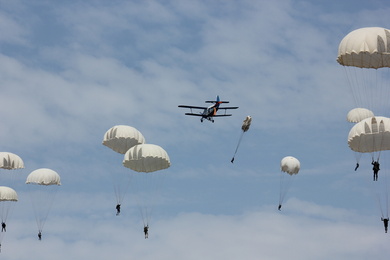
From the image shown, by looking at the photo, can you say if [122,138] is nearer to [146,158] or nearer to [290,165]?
[146,158]

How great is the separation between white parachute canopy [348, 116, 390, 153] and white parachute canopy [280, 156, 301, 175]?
1566cm

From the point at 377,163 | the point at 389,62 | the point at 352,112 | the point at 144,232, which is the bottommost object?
the point at 144,232

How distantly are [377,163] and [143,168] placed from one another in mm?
22704

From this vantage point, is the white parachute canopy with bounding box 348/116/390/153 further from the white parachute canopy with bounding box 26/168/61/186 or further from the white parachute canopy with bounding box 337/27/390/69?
the white parachute canopy with bounding box 26/168/61/186

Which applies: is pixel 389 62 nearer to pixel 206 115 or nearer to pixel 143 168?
pixel 143 168

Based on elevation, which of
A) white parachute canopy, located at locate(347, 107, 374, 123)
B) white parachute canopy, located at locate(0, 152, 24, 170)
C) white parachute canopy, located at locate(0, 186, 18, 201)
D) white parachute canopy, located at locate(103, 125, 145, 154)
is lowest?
white parachute canopy, located at locate(0, 186, 18, 201)

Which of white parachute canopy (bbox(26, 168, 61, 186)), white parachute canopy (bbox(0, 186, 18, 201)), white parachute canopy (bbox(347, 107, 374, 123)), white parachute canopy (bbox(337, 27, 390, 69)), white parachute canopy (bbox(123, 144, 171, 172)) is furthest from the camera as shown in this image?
white parachute canopy (bbox(347, 107, 374, 123))

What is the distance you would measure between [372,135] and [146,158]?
21.8 m

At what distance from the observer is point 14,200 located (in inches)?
3664

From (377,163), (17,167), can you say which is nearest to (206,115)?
(17,167)

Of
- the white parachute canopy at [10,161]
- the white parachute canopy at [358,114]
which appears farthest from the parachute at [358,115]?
the white parachute canopy at [10,161]

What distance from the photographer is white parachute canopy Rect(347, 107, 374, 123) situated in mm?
100875

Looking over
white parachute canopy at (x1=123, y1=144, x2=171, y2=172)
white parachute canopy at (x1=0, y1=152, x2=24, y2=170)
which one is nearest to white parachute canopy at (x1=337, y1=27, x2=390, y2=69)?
white parachute canopy at (x1=123, y1=144, x2=171, y2=172)

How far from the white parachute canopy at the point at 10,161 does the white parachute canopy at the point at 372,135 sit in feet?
122
